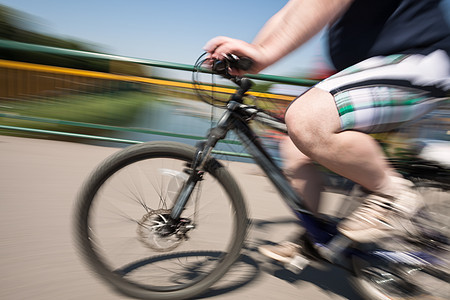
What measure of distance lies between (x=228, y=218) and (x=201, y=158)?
42 cm

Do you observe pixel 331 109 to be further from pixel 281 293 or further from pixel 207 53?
pixel 281 293

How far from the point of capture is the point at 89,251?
5.59 feet

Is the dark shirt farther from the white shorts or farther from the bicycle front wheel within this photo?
the bicycle front wheel

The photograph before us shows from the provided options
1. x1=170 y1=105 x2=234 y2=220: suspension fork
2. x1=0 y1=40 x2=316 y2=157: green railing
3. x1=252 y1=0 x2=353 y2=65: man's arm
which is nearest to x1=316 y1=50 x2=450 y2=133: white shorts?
x1=252 y1=0 x2=353 y2=65: man's arm

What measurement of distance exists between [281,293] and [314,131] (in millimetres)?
1028

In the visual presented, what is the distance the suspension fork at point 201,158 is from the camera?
1658 mm

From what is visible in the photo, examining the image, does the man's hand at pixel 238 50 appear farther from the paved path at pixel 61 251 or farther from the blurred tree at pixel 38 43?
the blurred tree at pixel 38 43

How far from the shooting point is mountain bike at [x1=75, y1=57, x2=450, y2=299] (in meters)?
1.63

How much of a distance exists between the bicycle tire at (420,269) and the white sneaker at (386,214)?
8cm

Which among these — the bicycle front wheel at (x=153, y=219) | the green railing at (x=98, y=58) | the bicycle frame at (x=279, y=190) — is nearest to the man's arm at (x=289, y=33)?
the bicycle frame at (x=279, y=190)

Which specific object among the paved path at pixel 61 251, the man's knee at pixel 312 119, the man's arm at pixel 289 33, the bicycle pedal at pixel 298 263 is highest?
the man's arm at pixel 289 33

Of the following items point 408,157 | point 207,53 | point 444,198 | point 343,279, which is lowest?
point 343,279

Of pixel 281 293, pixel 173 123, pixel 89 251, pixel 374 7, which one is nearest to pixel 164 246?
pixel 89 251

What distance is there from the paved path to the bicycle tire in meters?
0.33
